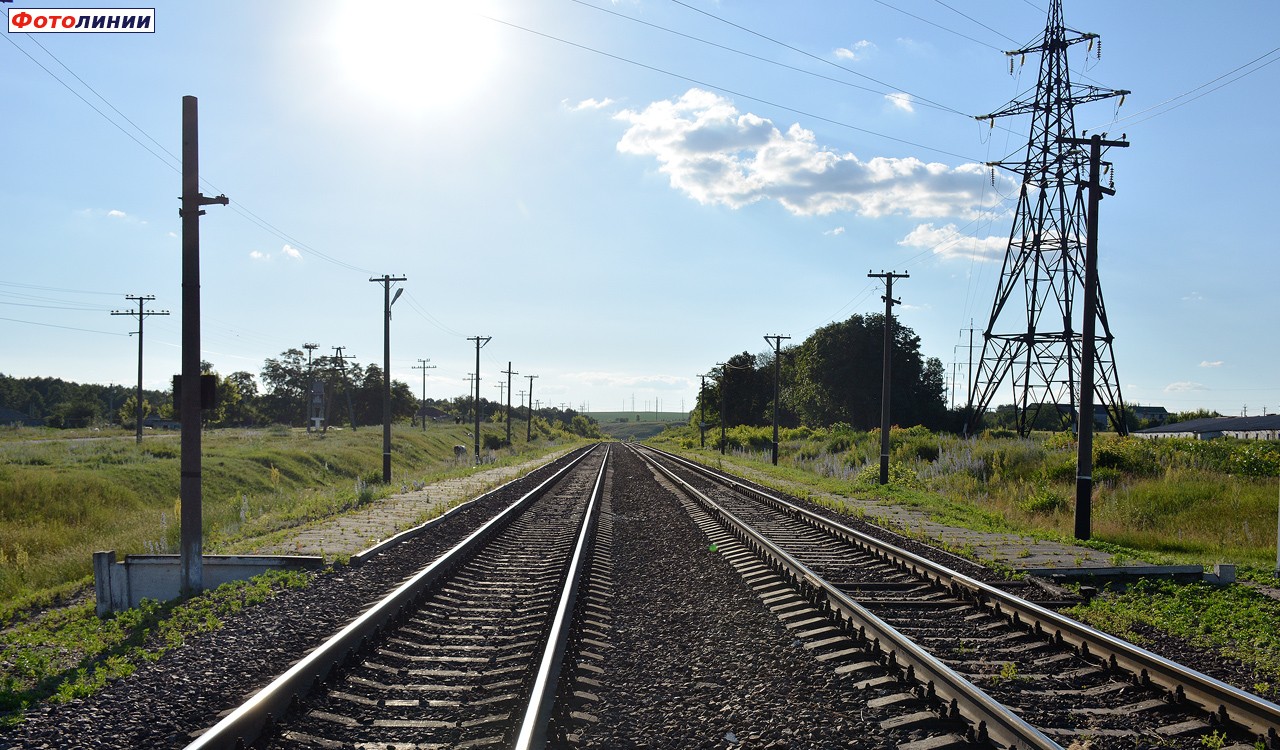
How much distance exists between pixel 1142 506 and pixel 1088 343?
446 centimetres

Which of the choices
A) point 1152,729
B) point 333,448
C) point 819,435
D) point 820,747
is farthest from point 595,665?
point 819,435

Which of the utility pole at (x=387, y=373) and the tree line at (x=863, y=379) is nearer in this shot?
the utility pole at (x=387, y=373)

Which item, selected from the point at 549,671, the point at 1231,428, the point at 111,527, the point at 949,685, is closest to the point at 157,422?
the point at 111,527

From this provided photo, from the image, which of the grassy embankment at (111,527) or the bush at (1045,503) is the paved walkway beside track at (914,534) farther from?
the bush at (1045,503)

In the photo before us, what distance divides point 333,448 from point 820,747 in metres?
52.0

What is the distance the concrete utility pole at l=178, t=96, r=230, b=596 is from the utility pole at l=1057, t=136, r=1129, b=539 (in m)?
13.6

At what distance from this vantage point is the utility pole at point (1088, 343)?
14688 mm

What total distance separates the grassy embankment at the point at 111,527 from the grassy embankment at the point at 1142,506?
28.8 feet

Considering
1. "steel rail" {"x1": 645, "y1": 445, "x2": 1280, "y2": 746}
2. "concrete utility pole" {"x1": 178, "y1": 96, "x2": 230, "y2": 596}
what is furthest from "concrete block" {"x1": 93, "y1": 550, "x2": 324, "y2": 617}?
"steel rail" {"x1": 645, "y1": 445, "x2": 1280, "y2": 746}

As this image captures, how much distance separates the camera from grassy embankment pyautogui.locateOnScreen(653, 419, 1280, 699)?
834cm

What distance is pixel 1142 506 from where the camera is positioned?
56.6 feet

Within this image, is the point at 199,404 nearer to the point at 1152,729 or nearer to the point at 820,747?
the point at 820,747

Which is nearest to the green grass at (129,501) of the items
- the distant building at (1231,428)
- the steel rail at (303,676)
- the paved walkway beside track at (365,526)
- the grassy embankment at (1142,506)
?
the paved walkway beside track at (365,526)

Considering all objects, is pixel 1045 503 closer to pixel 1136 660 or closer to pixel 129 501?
pixel 1136 660
